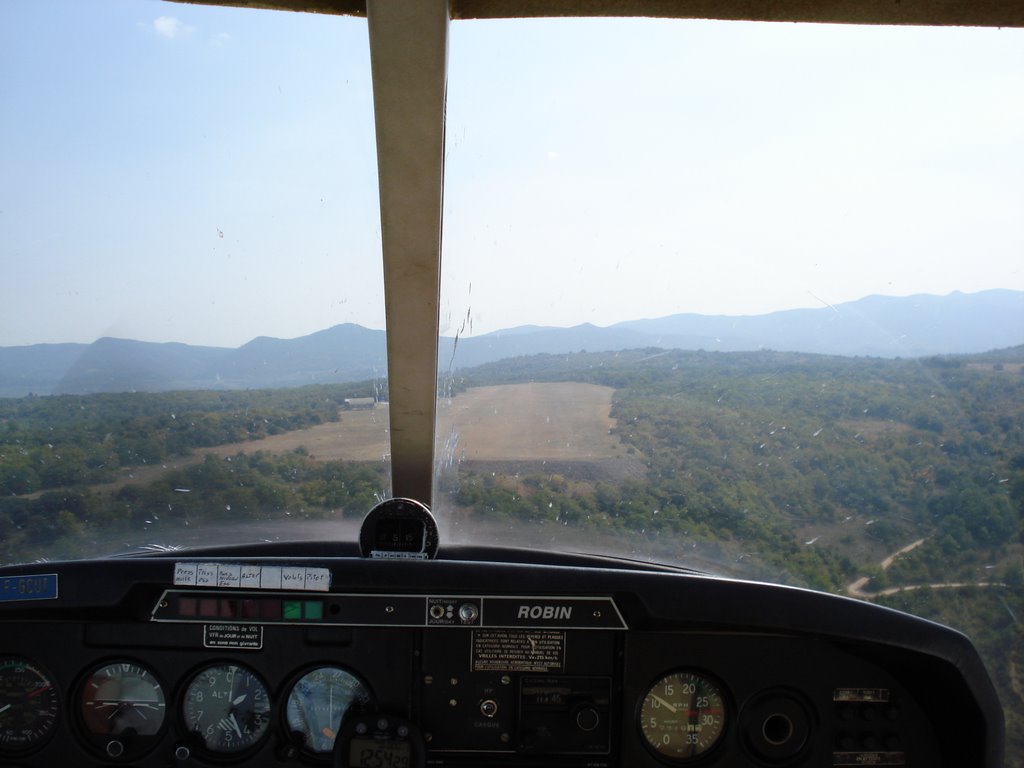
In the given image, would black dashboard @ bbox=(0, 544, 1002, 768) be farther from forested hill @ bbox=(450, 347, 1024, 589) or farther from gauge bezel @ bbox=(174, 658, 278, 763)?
forested hill @ bbox=(450, 347, 1024, 589)

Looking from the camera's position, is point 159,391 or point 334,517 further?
point 334,517

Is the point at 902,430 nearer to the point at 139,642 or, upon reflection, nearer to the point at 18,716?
the point at 139,642

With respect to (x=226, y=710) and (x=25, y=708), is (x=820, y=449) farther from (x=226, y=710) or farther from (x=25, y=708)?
(x=25, y=708)

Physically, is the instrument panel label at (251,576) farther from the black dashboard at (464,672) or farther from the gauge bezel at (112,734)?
the gauge bezel at (112,734)

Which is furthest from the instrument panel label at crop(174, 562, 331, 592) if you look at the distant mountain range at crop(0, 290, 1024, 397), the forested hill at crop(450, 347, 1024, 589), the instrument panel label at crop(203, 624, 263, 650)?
the forested hill at crop(450, 347, 1024, 589)

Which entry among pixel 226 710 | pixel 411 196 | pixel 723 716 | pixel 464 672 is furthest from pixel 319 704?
pixel 411 196

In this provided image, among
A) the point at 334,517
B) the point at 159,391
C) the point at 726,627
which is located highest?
the point at 159,391

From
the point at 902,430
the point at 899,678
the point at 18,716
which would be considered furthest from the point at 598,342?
the point at 18,716
